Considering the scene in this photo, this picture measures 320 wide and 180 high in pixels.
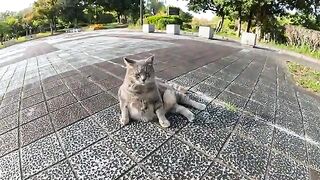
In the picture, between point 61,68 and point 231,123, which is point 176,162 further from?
point 61,68

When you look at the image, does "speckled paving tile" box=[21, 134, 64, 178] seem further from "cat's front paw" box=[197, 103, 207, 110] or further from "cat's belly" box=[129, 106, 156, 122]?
"cat's front paw" box=[197, 103, 207, 110]

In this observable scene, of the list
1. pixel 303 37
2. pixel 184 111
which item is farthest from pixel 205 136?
pixel 303 37

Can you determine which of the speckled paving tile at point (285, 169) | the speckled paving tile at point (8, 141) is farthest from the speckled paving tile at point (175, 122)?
the speckled paving tile at point (8, 141)

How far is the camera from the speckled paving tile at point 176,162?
246 centimetres

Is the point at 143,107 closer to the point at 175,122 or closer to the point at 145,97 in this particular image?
the point at 145,97

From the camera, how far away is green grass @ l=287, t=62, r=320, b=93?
22.1ft

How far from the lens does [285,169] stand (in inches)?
106

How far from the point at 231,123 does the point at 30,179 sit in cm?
256

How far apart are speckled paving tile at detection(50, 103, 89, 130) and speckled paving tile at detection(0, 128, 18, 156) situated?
49 centimetres

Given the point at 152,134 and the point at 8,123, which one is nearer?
the point at 152,134

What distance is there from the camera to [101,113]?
141 inches

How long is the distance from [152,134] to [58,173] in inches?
44.9

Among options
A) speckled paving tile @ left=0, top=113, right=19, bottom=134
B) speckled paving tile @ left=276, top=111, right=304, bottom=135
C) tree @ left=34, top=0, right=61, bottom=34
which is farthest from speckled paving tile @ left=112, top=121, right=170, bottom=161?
tree @ left=34, top=0, right=61, bottom=34

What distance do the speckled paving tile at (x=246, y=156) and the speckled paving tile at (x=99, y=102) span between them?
1927 mm
